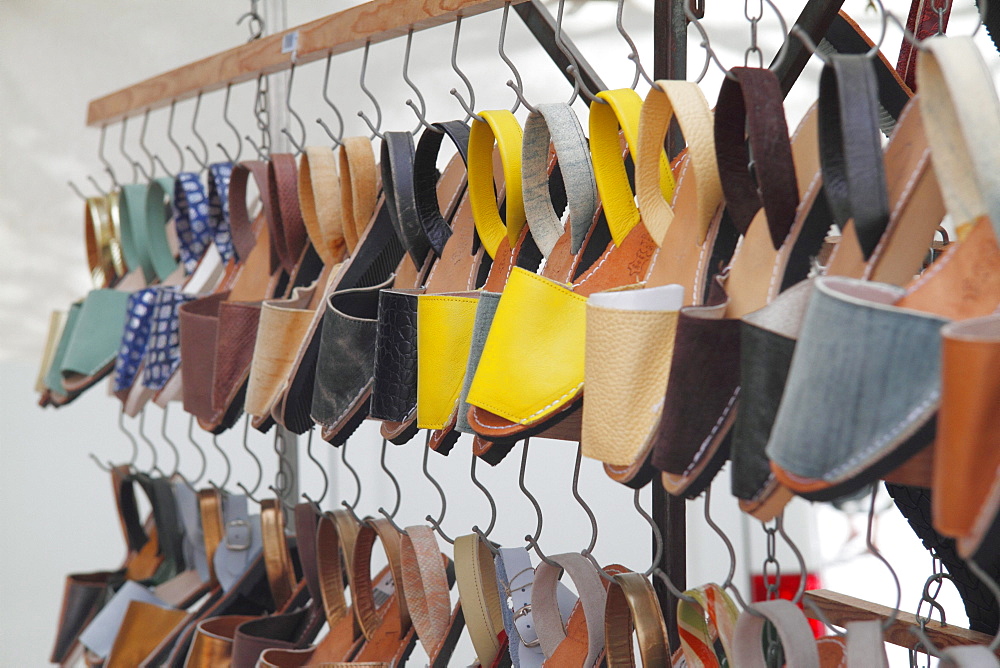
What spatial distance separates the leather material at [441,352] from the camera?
51 cm

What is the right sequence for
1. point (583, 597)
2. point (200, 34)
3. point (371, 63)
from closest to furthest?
point (583, 597) < point (371, 63) < point (200, 34)

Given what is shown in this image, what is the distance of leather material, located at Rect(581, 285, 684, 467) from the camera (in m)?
0.39

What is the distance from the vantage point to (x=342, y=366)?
57 centimetres

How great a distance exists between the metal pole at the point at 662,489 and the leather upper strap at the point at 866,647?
0.51ft

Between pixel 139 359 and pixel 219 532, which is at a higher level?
pixel 139 359

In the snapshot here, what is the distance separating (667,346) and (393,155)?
0.92 feet

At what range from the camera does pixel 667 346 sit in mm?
390

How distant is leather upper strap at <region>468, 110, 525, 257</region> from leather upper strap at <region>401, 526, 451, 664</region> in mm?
223

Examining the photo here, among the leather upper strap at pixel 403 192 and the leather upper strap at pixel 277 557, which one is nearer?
the leather upper strap at pixel 403 192

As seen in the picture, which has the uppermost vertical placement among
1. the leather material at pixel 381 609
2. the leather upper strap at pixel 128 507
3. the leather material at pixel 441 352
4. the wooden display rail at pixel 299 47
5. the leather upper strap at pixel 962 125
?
the wooden display rail at pixel 299 47

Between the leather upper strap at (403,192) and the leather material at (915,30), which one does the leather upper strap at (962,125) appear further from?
the leather upper strap at (403,192)

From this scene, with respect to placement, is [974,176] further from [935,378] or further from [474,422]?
[474,422]

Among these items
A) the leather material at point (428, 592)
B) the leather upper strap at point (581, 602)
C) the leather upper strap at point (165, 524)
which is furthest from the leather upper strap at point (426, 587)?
the leather upper strap at point (165, 524)

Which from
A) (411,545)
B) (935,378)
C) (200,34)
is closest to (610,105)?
(935,378)
